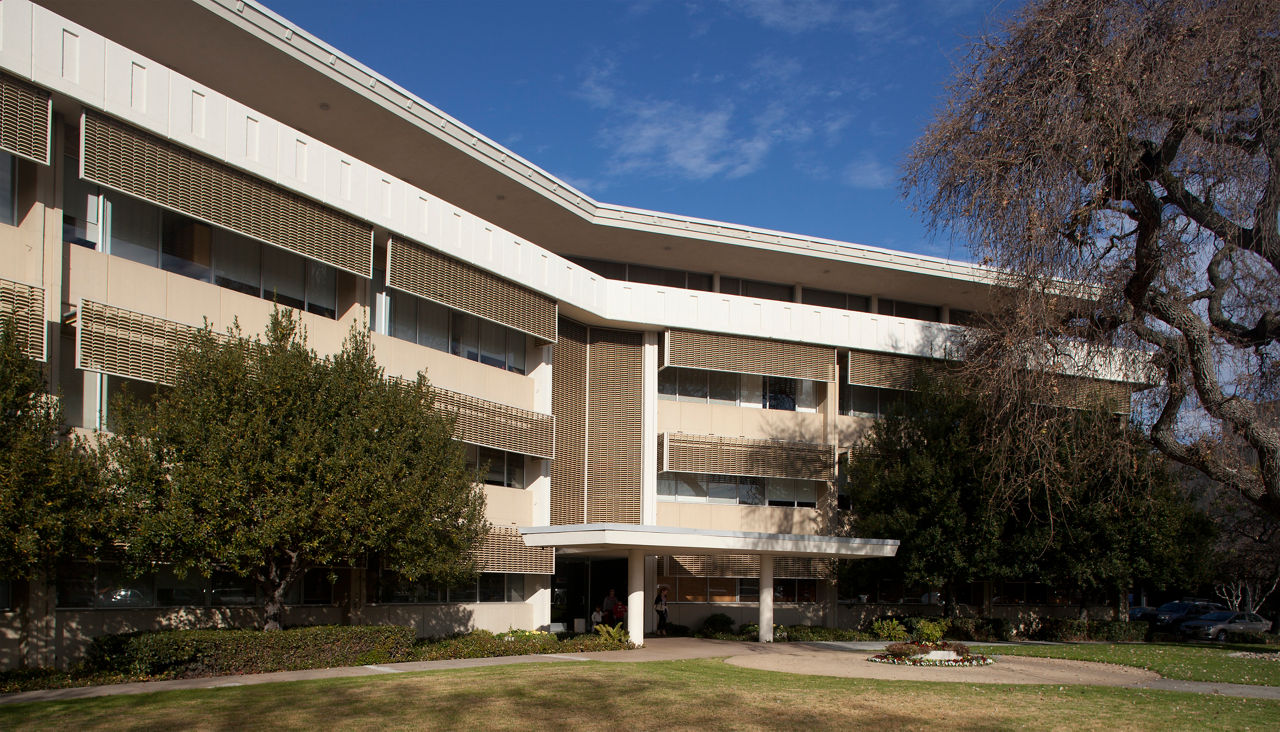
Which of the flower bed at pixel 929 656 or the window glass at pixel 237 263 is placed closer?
the window glass at pixel 237 263

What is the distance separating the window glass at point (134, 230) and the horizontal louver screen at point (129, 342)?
58.2 inches

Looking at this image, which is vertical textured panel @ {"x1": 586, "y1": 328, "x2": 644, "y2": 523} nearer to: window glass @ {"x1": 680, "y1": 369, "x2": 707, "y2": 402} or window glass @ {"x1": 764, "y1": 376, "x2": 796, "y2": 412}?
window glass @ {"x1": 680, "y1": 369, "x2": 707, "y2": 402}

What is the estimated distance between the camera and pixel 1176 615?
45.4m

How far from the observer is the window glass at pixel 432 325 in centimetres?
2772

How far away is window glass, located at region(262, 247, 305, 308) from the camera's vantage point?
23.5 meters

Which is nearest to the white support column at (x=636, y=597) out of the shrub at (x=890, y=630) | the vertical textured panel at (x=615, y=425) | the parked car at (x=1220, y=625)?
the vertical textured panel at (x=615, y=425)

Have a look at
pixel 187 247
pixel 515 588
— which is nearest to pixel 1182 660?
pixel 515 588

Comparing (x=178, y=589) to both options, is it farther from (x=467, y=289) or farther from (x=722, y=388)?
(x=722, y=388)

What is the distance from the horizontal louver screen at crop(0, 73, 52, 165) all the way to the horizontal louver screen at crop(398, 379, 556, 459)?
10.0 metres

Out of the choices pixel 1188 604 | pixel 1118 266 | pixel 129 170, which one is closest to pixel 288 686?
pixel 129 170

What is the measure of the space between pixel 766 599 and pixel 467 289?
12040mm

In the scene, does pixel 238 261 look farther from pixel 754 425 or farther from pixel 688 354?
pixel 754 425

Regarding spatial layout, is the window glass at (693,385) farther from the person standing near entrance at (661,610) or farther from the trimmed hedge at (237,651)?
the trimmed hedge at (237,651)

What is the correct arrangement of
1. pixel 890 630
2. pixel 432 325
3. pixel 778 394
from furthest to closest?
pixel 778 394 < pixel 890 630 < pixel 432 325
